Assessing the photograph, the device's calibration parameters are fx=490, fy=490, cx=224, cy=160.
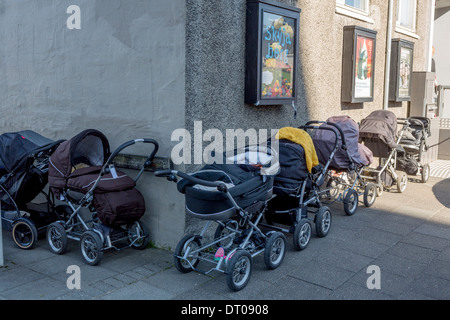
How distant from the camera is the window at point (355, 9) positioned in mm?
7970

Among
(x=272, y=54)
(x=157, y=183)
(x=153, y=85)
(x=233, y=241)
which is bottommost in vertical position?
(x=233, y=241)

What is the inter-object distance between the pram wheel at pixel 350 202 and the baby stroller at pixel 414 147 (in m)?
2.09

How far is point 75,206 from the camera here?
542 centimetres

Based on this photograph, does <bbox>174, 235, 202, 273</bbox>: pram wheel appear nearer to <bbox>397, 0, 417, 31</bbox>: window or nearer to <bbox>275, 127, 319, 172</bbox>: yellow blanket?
<bbox>275, 127, 319, 172</bbox>: yellow blanket

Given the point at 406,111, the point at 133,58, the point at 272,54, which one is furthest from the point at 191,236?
the point at 406,111

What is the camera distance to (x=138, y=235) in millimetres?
5461

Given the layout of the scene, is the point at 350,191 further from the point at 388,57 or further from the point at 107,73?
the point at 388,57

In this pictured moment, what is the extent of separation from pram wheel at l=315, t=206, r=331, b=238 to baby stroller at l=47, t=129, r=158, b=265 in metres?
2.01

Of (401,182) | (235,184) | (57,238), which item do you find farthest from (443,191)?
(57,238)

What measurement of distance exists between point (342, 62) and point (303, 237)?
3.73 m

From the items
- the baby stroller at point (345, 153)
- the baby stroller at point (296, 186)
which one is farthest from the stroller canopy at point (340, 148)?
the baby stroller at point (296, 186)

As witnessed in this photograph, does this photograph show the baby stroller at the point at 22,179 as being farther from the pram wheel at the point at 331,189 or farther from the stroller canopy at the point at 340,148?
the pram wheel at the point at 331,189

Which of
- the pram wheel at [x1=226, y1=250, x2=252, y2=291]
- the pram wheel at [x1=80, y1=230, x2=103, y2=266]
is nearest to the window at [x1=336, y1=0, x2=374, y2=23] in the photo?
the pram wheel at [x1=226, y1=250, x2=252, y2=291]

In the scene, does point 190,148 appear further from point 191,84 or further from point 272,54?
point 272,54
